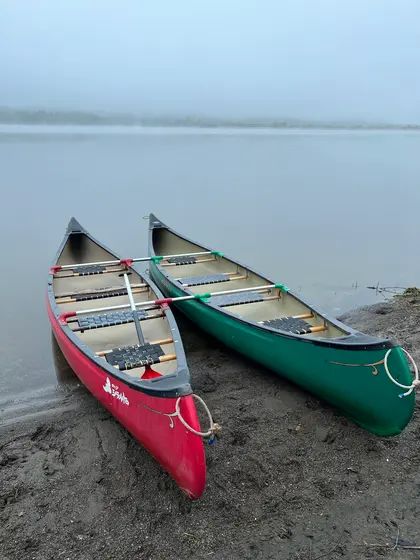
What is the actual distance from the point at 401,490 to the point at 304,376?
1.63 m

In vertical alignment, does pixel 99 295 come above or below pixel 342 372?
below

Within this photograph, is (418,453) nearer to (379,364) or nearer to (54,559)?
(379,364)

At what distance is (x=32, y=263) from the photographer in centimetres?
1271

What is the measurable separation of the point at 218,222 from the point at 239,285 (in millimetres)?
10196

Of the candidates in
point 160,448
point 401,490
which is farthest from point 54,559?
point 401,490

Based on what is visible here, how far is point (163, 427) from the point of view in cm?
400

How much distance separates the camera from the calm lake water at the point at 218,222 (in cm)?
998

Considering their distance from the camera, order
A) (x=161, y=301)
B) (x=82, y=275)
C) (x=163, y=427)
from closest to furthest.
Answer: (x=163, y=427)
(x=161, y=301)
(x=82, y=275)

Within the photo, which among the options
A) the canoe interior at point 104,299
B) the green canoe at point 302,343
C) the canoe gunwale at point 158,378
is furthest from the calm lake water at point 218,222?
the green canoe at point 302,343

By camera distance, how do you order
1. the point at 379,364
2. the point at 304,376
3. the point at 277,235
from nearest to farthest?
the point at 379,364, the point at 304,376, the point at 277,235

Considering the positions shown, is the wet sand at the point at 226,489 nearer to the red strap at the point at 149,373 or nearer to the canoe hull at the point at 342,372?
the canoe hull at the point at 342,372

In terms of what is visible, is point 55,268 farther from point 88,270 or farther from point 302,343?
point 302,343

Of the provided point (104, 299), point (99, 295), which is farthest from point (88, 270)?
point (99, 295)

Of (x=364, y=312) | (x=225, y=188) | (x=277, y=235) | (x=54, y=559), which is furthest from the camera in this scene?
(x=225, y=188)
